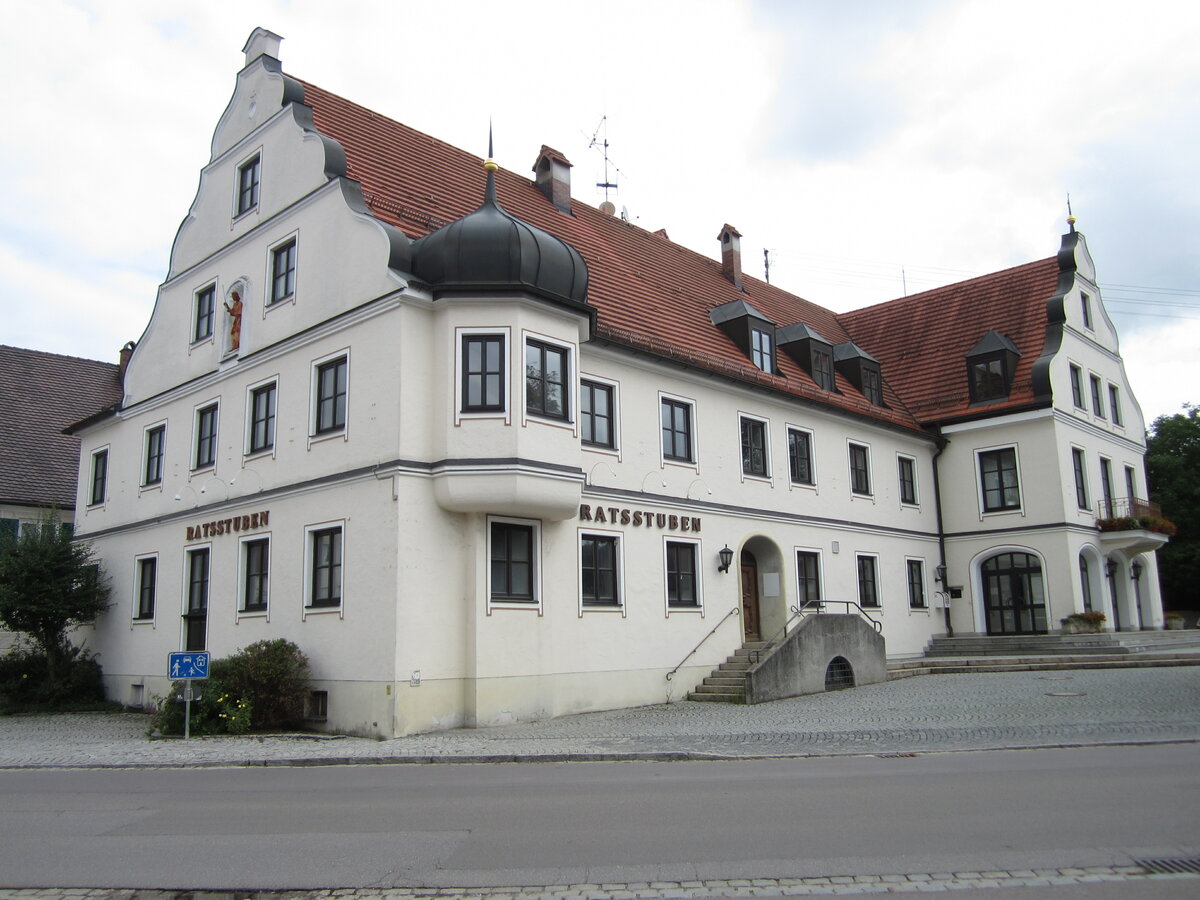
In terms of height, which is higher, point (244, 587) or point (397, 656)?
point (244, 587)

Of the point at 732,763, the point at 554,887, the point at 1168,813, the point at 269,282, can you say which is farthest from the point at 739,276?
the point at 554,887

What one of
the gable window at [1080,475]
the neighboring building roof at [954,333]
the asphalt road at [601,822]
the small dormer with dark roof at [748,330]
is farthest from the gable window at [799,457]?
the asphalt road at [601,822]

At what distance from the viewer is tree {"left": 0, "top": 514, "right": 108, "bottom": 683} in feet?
73.7

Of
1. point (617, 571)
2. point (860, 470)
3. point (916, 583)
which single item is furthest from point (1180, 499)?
point (617, 571)

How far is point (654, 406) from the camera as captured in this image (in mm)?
21266

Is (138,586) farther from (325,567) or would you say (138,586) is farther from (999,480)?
(999,480)

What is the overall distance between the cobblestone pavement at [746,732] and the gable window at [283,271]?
852 centimetres

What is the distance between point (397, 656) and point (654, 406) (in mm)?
7990

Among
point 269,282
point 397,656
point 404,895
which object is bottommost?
point 404,895

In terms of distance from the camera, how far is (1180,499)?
149 ft

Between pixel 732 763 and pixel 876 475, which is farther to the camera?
pixel 876 475

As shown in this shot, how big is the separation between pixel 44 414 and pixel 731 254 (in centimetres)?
2271

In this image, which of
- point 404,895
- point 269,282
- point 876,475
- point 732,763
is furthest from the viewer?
point 876,475

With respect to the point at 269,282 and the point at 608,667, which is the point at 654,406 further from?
the point at 269,282
